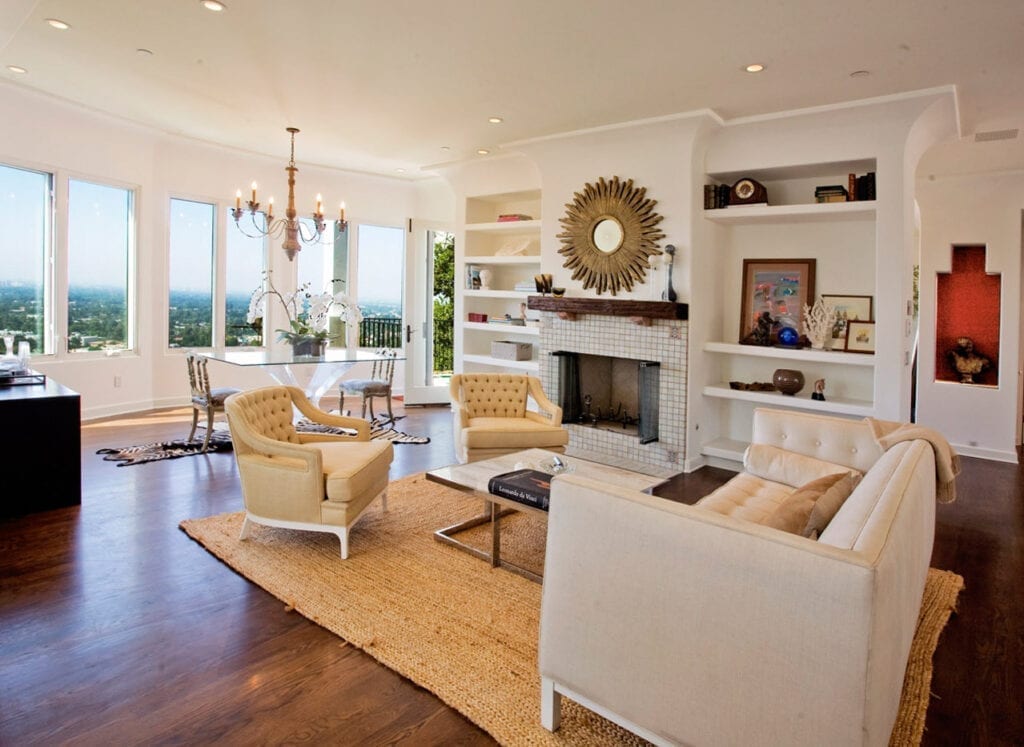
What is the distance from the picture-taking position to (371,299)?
848 centimetres

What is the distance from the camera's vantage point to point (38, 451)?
12.7 feet

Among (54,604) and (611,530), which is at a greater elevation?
(611,530)

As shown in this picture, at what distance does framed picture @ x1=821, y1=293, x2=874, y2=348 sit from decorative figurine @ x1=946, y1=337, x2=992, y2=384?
6.62ft

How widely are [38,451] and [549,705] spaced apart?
3485mm

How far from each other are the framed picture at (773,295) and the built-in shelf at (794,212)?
1.19 feet

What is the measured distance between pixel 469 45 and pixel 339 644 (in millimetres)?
3155

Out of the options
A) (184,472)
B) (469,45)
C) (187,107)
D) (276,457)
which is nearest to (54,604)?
(276,457)

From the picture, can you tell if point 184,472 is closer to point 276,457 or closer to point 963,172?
point 276,457


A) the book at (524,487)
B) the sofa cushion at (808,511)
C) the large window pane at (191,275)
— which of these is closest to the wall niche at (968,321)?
the sofa cushion at (808,511)

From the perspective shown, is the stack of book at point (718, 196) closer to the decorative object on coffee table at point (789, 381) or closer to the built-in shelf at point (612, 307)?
the built-in shelf at point (612, 307)

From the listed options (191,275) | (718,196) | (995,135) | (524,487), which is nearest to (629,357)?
(718,196)

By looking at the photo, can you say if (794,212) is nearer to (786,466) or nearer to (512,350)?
(786,466)

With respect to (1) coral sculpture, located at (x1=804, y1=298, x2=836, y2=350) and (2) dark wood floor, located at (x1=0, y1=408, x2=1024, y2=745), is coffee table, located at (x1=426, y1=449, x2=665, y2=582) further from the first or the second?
(1) coral sculpture, located at (x1=804, y1=298, x2=836, y2=350)

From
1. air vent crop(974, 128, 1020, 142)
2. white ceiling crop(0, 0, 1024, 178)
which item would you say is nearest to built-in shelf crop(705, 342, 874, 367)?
white ceiling crop(0, 0, 1024, 178)
